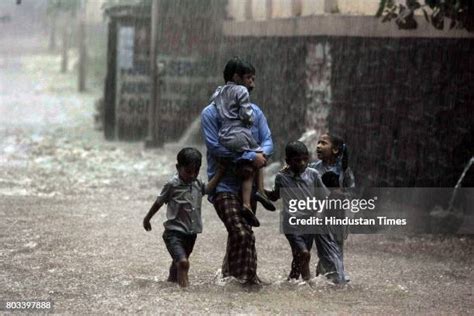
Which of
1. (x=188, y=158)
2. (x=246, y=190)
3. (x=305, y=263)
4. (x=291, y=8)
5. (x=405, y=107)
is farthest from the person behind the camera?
(x=291, y=8)

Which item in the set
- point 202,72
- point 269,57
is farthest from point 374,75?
point 202,72

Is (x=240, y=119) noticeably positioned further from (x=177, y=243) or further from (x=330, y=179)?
(x=177, y=243)

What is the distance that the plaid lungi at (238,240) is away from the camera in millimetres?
6730

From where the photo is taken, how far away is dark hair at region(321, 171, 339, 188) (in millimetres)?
7098

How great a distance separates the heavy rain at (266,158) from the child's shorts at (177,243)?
0.78 ft

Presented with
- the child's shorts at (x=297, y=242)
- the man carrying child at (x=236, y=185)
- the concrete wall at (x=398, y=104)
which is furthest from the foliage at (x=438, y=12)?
the child's shorts at (x=297, y=242)

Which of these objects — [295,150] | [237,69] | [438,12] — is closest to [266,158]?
[295,150]

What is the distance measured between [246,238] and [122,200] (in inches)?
218

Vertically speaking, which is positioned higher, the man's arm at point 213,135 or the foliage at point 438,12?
the foliage at point 438,12

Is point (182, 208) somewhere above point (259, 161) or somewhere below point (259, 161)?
below

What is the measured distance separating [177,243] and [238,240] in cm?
42

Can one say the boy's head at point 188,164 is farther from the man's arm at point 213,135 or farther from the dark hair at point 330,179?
the dark hair at point 330,179

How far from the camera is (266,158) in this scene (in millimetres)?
6809

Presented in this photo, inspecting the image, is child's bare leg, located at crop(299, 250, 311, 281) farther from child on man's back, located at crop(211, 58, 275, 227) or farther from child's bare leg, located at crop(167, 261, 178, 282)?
child's bare leg, located at crop(167, 261, 178, 282)
